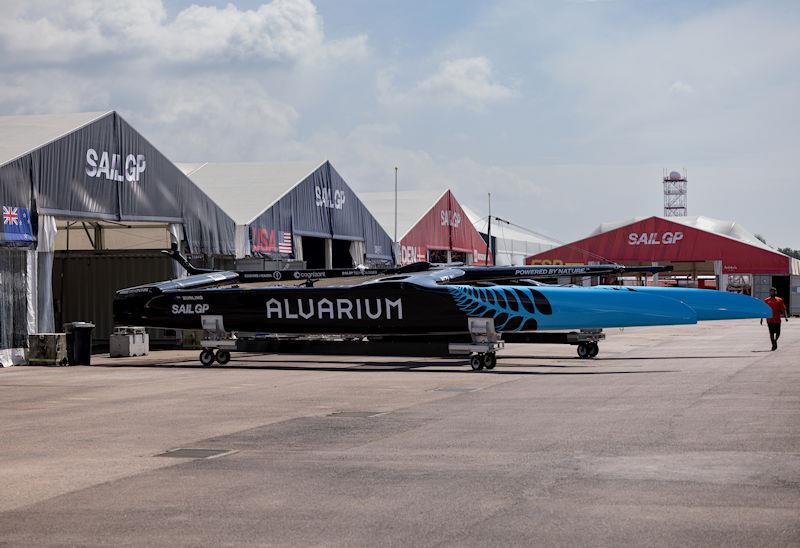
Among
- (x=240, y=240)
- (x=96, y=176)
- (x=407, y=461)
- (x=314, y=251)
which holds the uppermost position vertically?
(x=96, y=176)

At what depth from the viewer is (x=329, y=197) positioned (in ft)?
125

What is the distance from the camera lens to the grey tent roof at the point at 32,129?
24.0 meters

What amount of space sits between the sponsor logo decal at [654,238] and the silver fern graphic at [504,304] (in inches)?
1523

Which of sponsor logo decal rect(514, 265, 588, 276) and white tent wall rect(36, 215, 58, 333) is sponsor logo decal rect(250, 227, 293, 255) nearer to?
white tent wall rect(36, 215, 58, 333)

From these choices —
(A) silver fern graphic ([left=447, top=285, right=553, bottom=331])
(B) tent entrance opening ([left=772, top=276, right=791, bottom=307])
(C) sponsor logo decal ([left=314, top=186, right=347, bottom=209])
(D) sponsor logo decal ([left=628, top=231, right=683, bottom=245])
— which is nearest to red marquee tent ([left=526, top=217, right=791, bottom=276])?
(D) sponsor logo decal ([left=628, top=231, right=683, bottom=245])

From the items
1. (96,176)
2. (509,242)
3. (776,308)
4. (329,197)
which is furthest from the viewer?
(509,242)

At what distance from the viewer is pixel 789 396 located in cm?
1512

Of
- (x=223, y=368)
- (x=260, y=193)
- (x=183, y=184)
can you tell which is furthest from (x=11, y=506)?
(x=260, y=193)

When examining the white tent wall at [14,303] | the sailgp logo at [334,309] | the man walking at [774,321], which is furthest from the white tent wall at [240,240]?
the man walking at [774,321]

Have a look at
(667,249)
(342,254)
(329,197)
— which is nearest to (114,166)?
(329,197)

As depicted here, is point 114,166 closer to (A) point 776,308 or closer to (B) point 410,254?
(A) point 776,308

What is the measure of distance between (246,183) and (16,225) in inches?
539

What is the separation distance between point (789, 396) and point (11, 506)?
1069 cm

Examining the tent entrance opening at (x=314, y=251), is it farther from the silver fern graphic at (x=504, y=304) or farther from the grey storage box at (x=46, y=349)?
the silver fern graphic at (x=504, y=304)
